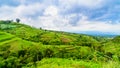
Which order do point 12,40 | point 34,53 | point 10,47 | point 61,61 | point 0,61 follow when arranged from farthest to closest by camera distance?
point 12,40
point 10,47
point 34,53
point 0,61
point 61,61

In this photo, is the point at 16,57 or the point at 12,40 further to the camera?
the point at 12,40

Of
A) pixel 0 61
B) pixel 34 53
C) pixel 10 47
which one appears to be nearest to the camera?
pixel 0 61

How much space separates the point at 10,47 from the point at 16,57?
1927 centimetres

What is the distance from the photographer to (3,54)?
17000 cm

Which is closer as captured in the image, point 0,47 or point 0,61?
point 0,61

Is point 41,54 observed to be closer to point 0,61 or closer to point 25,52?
point 25,52

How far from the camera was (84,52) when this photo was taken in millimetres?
174750

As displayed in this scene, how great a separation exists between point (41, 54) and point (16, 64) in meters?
21.3

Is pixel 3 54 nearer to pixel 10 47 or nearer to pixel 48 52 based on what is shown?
pixel 10 47

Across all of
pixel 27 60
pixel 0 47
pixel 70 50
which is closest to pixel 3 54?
pixel 0 47

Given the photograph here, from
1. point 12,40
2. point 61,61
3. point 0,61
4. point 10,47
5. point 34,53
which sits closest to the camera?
point 61,61

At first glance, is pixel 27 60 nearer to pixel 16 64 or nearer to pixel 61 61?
pixel 16 64

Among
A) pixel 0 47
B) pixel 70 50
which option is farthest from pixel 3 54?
pixel 70 50

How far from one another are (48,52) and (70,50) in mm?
14983
